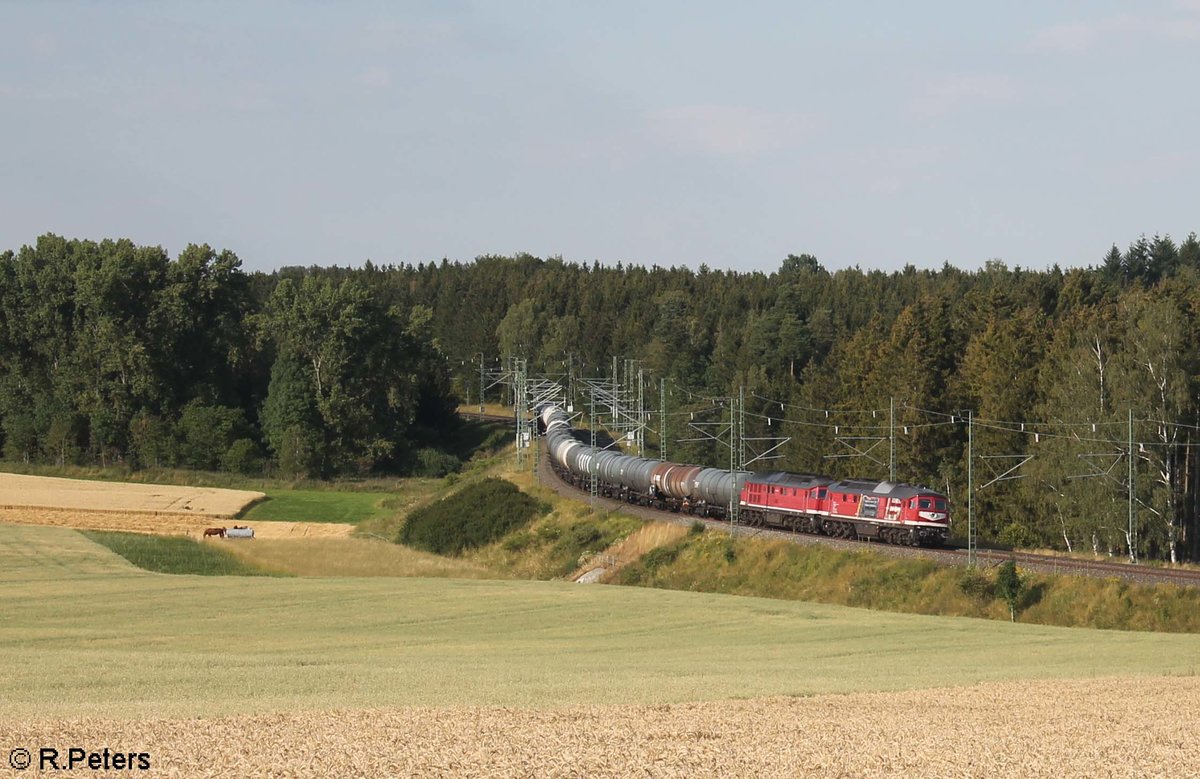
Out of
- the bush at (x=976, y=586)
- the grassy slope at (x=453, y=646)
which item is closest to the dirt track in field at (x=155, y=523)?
the grassy slope at (x=453, y=646)

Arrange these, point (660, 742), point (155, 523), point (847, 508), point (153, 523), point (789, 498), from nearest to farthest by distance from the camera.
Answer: point (660, 742), point (847, 508), point (789, 498), point (153, 523), point (155, 523)

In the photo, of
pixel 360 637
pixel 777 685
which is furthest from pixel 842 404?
pixel 777 685

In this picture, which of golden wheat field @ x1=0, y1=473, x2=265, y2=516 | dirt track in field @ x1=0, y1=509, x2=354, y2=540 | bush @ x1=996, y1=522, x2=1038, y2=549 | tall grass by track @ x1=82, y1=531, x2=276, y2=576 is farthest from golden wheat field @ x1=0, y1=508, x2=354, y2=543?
bush @ x1=996, y1=522, x2=1038, y2=549

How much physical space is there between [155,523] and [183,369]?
51674 mm

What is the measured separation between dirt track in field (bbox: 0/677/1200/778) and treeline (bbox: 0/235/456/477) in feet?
379

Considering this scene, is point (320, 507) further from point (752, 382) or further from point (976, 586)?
point (976, 586)

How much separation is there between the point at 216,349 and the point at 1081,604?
4459 inches

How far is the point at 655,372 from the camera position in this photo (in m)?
171

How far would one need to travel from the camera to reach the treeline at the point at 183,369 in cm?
13300

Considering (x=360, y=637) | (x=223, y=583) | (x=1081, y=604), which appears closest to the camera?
(x=360, y=637)

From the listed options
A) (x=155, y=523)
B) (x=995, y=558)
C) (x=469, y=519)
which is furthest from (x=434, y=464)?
(x=995, y=558)

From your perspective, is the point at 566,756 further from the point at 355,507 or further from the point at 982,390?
the point at 355,507

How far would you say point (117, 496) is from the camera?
344 feet

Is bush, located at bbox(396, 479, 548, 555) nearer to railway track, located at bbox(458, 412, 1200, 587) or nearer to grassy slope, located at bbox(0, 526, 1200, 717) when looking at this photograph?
railway track, located at bbox(458, 412, 1200, 587)
